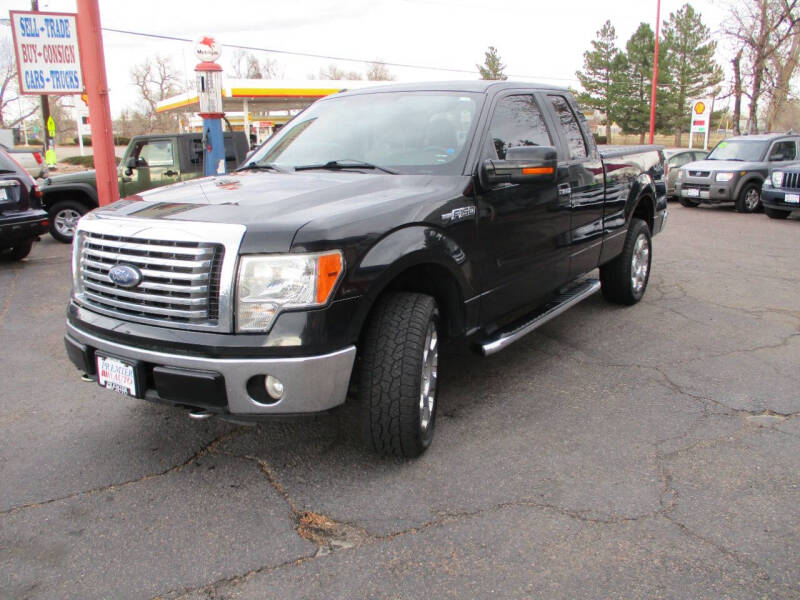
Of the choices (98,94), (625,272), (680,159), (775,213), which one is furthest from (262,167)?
(680,159)

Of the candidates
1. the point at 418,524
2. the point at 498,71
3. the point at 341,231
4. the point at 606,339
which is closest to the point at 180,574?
the point at 418,524

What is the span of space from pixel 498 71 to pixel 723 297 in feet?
224

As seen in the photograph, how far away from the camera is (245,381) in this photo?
284cm

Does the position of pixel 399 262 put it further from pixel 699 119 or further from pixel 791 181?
pixel 699 119

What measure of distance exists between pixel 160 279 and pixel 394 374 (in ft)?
3.72

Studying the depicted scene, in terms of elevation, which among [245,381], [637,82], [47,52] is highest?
Result: [637,82]

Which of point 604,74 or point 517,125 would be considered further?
point 604,74

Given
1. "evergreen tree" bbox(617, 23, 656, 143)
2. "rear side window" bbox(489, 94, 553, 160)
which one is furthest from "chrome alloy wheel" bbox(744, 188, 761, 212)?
"evergreen tree" bbox(617, 23, 656, 143)

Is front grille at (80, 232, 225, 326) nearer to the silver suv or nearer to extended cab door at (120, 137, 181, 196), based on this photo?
extended cab door at (120, 137, 181, 196)

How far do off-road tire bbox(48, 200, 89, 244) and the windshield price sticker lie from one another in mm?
1742

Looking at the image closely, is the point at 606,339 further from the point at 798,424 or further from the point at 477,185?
the point at 477,185

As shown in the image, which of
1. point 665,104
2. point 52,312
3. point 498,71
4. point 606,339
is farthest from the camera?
point 498,71

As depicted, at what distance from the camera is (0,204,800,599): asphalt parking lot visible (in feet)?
8.41

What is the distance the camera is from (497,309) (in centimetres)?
410
